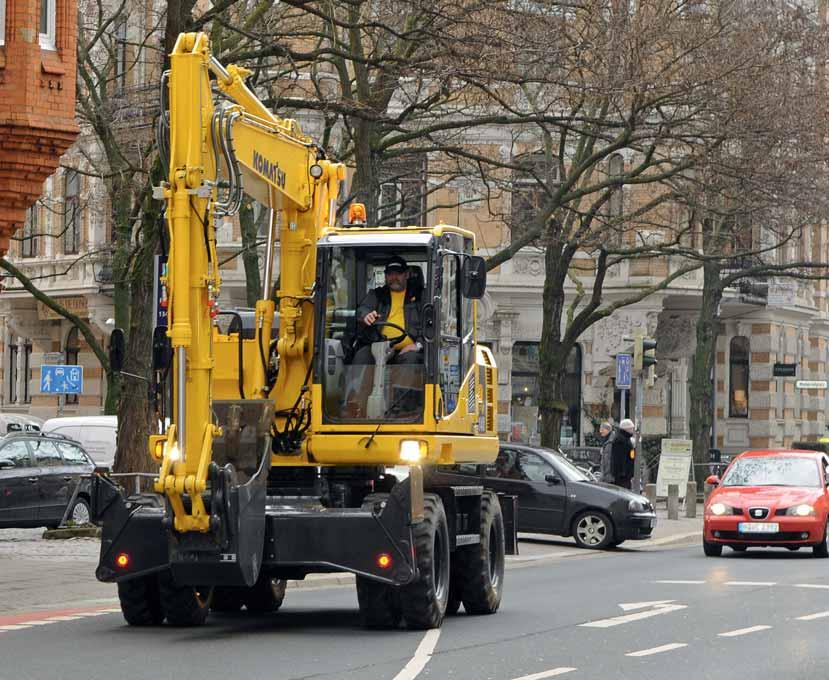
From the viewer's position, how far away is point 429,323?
609 inches

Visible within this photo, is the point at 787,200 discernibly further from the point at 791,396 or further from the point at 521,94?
the point at 791,396

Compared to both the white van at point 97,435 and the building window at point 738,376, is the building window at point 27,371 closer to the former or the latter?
the white van at point 97,435

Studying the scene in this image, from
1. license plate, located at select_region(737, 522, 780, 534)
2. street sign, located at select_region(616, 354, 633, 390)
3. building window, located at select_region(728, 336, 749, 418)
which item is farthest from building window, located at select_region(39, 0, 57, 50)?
building window, located at select_region(728, 336, 749, 418)

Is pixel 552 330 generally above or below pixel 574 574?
above

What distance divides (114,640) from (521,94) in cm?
2589

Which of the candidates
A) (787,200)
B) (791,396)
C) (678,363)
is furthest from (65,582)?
(791,396)

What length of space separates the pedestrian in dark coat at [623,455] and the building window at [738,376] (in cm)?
2094

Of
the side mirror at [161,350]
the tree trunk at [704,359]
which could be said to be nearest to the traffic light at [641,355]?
the tree trunk at [704,359]

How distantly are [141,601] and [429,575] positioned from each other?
7.55 feet

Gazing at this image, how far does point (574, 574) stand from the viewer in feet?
74.0

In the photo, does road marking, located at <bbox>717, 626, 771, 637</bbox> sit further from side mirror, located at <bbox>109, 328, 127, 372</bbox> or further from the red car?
the red car

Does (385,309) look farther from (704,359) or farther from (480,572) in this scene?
(704,359)

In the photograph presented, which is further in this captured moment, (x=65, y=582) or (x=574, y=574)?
(x=574, y=574)

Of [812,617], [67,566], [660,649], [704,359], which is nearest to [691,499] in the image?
[704,359]
